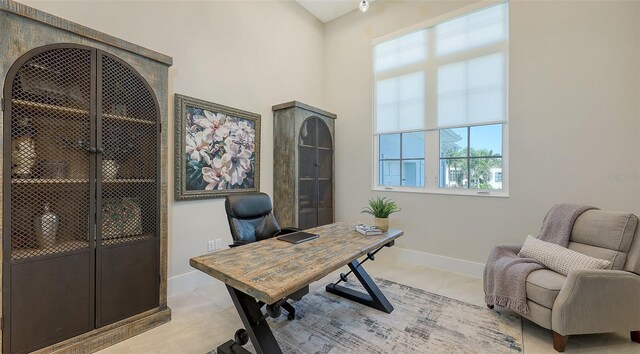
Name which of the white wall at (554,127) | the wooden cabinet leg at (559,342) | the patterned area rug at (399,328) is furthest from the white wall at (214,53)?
the wooden cabinet leg at (559,342)

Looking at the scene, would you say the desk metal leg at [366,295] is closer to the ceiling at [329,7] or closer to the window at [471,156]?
the window at [471,156]

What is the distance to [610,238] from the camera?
79.0 inches

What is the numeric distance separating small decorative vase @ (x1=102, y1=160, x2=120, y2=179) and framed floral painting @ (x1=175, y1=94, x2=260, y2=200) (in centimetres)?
66

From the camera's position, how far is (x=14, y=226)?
1.56 m

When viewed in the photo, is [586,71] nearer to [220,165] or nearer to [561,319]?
[561,319]

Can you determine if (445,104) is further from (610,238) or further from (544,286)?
(544,286)

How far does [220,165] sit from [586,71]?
381 cm

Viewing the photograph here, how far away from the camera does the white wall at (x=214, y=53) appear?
92.4 inches

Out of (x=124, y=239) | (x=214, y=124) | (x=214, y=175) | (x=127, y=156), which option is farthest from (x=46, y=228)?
(x=214, y=124)

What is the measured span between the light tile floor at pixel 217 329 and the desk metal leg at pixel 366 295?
369 mm

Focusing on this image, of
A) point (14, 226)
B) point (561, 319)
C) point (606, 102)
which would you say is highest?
Result: point (606, 102)

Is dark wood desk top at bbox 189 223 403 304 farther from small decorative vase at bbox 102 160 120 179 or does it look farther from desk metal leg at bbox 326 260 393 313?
small decorative vase at bbox 102 160 120 179

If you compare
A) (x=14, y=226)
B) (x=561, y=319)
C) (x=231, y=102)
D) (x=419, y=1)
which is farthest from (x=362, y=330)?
(x=419, y=1)

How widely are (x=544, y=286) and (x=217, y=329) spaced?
7.92 feet
